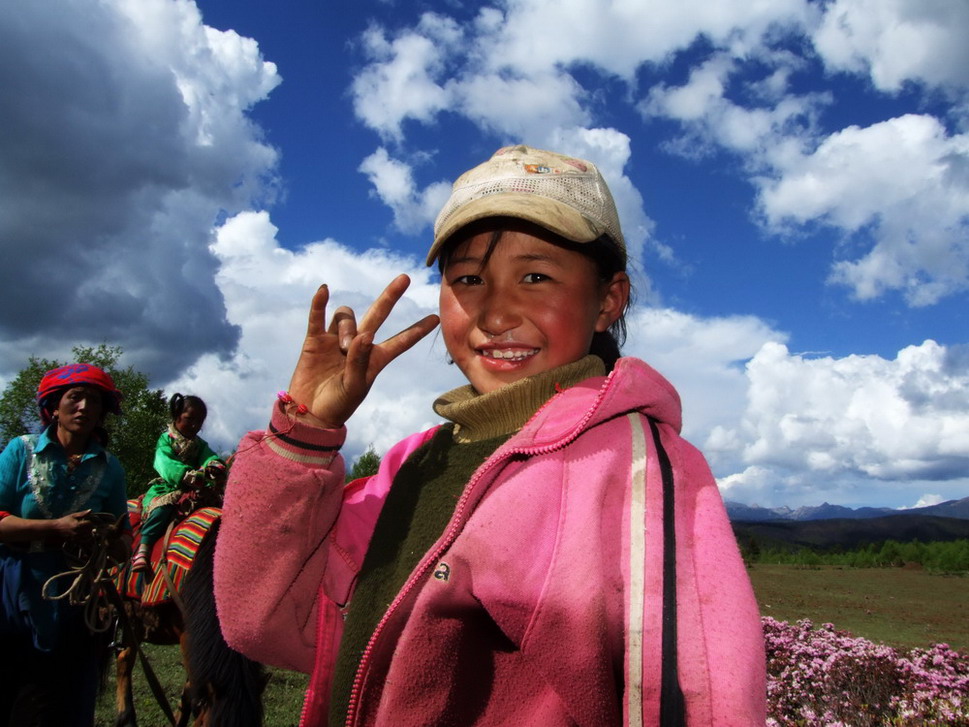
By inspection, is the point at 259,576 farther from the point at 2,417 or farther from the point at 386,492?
the point at 2,417

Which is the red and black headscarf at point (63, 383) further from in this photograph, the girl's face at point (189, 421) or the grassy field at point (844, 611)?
the grassy field at point (844, 611)

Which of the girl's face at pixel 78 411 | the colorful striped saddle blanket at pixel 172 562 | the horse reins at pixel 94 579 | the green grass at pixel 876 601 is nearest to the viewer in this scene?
the horse reins at pixel 94 579

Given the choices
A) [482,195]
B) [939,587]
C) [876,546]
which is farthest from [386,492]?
[876,546]

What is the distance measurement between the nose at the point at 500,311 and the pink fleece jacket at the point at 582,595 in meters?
0.23

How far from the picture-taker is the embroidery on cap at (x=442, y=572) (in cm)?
118

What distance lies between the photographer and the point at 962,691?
526 centimetres

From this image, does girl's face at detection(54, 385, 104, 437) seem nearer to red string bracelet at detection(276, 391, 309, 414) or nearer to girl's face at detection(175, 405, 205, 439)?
girl's face at detection(175, 405, 205, 439)

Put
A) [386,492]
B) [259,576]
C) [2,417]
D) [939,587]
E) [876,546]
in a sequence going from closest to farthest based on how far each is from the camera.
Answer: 1. [259,576]
2. [386,492]
3. [939,587]
4. [876,546]
5. [2,417]

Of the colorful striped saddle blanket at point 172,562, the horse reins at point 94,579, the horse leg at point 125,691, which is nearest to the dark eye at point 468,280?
the horse reins at point 94,579

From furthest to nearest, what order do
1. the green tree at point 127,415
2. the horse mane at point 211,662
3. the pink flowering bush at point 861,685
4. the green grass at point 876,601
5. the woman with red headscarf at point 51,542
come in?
the green tree at point 127,415 < the green grass at point 876,601 < the pink flowering bush at point 861,685 < the woman with red headscarf at point 51,542 < the horse mane at point 211,662

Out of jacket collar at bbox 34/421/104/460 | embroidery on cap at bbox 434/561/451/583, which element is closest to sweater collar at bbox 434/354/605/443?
embroidery on cap at bbox 434/561/451/583

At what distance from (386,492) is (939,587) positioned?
22.4 metres

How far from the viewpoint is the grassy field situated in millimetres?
7008

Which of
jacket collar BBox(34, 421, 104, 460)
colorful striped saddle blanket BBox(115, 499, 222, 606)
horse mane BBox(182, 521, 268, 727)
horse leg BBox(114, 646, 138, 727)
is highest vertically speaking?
jacket collar BBox(34, 421, 104, 460)
